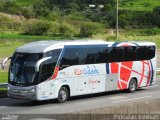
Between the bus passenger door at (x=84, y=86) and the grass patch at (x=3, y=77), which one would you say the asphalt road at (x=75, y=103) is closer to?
the bus passenger door at (x=84, y=86)

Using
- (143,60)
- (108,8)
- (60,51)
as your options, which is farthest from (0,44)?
(108,8)

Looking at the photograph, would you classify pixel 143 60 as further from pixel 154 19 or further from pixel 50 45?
pixel 154 19

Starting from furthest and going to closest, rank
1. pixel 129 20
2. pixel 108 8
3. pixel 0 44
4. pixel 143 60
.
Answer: pixel 108 8 < pixel 129 20 < pixel 0 44 < pixel 143 60

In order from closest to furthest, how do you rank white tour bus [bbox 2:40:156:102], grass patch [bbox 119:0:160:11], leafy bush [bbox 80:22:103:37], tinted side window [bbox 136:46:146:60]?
white tour bus [bbox 2:40:156:102] → tinted side window [bbox 136:46:146:60] → leafy bush [bbox 80:22:103:37] → grass patch [bbox 119:0:160:11]

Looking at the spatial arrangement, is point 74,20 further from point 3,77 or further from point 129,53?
point 129,53

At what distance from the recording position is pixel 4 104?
23.2 m

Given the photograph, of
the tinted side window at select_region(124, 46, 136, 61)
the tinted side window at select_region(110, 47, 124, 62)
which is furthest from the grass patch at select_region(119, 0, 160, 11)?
the tinted side window at select_region(110, 47, 124, 62)

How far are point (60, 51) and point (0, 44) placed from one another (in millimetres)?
45551

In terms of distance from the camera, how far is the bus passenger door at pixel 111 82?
26991mm

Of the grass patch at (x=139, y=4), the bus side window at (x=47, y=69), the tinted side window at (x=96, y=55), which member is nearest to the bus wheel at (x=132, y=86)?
the tinted side window at (x=96, y=55)

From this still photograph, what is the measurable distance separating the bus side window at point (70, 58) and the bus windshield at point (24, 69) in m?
1.48

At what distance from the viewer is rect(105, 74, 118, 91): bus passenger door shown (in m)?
27.0

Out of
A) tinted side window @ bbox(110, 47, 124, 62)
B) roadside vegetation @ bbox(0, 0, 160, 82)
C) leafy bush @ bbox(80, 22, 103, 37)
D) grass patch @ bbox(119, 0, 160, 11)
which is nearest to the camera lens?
tinted side window @ bbox(110, 47, 124, 62)

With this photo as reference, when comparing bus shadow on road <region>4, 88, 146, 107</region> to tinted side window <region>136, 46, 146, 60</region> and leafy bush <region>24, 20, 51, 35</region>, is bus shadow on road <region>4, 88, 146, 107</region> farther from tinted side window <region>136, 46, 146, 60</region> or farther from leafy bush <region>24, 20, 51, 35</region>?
leafy bush <region>24, 20, 51, 35</region>
